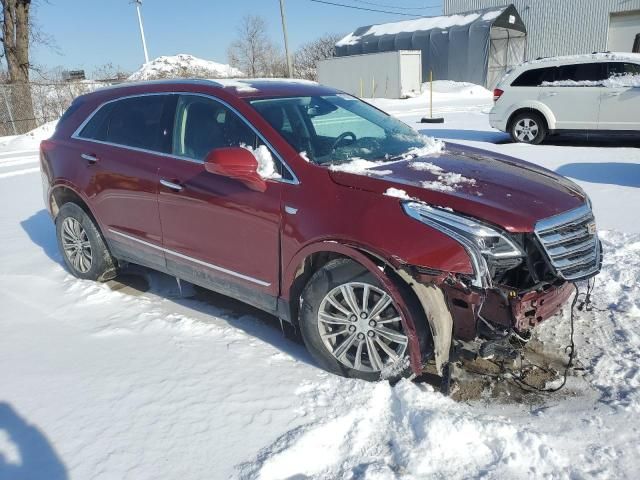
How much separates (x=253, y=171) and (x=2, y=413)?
1983mm

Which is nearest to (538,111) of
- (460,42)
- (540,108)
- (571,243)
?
(540,108)

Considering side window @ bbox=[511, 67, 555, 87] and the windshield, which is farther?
side window @ bbox=[511, 67, 555, 87]

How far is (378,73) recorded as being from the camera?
89.7 feet

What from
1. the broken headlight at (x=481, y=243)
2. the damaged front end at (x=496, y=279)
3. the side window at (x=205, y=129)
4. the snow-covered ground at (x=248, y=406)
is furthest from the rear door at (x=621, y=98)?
the side window at (x=205, y=129)

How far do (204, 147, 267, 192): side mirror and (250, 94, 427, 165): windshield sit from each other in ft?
1.01

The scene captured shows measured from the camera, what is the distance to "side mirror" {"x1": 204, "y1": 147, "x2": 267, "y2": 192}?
3.13 m

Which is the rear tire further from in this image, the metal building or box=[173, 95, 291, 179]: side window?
the metal building

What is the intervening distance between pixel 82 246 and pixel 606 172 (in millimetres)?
7180

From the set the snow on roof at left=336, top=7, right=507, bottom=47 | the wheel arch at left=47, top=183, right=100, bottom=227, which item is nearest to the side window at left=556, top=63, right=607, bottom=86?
the wheel arch at left=47, top=183, right=100, bottom=227

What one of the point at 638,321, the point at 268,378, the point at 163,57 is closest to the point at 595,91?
the point at 638,321

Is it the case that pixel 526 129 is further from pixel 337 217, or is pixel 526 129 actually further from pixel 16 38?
pixel 16 38

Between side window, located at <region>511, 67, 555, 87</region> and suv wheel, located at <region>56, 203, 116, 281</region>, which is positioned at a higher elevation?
side window, located at <region>511, 67, 555, 87</region>

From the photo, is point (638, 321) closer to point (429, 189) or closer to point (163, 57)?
point (429, 189)

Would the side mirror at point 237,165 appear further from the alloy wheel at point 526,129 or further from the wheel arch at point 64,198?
the alloy wheel at point 526,129
